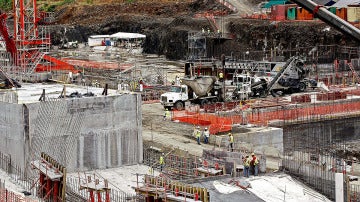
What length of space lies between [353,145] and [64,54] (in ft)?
154

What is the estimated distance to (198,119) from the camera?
42.5 m

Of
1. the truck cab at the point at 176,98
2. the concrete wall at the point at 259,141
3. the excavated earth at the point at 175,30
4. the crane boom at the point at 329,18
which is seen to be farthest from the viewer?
the truck cab at the point at 176,98

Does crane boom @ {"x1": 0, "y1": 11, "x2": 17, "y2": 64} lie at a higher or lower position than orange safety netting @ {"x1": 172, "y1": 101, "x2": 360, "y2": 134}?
higher

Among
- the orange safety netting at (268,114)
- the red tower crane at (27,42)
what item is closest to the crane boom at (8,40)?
the red tower crane at (27,42)

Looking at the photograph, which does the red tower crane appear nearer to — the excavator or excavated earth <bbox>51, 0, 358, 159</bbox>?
excavated earth <bbox>51, 0, 358, 159</bbox>

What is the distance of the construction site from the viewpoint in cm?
2802

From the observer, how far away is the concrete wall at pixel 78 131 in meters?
31.2

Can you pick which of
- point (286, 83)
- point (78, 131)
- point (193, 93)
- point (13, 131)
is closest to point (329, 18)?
point (78, 131)

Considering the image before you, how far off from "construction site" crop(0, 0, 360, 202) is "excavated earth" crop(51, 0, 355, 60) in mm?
206

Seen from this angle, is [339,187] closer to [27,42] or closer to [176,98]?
[176,98]

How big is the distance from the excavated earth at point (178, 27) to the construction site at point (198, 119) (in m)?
0.21

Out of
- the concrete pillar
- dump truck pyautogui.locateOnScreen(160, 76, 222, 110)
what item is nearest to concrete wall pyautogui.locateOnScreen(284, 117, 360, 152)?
dump truck pyautogui.locateOnScreen(160, 76, 222, 110)

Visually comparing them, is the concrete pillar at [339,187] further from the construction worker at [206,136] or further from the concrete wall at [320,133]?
the concrete wall at [320,133]

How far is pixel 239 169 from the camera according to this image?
29.2 meters
